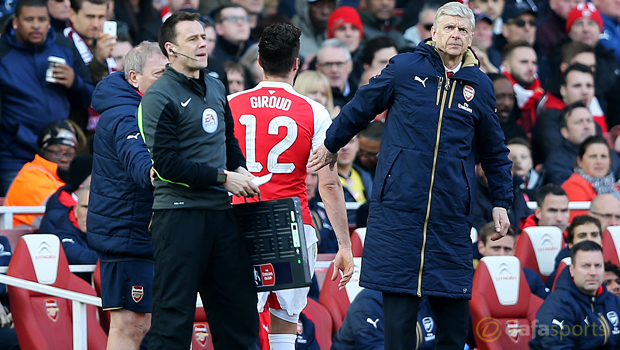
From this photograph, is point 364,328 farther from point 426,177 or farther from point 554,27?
point 554,27

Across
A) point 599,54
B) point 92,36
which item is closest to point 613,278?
point 599,54

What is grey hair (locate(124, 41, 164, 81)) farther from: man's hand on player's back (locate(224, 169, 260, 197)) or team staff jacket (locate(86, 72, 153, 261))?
man's hand on player's back (locate(224, 169, 260, 197))

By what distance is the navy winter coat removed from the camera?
823cm

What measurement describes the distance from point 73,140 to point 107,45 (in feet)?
3.89

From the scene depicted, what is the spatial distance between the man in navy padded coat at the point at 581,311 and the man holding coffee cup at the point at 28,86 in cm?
442

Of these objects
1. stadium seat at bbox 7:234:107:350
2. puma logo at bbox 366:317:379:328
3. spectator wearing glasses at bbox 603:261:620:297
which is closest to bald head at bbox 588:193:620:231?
spectator wearing glasses at bbox 603:261:620:297

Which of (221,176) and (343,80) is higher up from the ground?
(343,80)

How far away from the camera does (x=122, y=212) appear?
512cm

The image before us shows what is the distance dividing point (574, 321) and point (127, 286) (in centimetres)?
365

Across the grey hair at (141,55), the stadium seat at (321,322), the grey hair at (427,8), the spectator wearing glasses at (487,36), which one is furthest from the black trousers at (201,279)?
the spectator wearing glasses at (487,36)

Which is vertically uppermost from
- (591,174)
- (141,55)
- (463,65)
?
(141,55)

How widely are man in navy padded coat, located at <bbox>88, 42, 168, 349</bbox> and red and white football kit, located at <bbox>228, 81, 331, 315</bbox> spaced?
1.80 ft

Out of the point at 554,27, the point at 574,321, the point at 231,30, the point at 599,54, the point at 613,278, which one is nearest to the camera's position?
the point at 574,321

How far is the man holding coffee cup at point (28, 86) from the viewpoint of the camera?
8188 millimetres
